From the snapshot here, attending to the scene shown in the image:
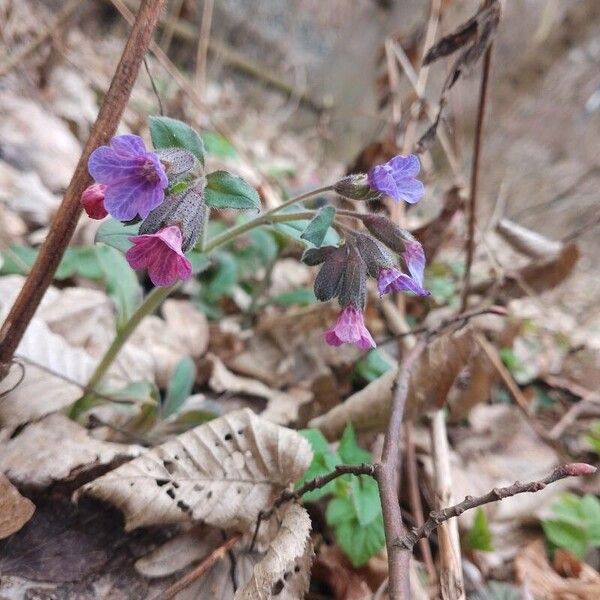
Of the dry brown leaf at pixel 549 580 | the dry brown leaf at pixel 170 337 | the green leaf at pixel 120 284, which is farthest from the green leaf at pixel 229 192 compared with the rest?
the dry brown leaf at pixel 549 580

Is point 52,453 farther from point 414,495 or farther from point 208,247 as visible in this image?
point 414,495

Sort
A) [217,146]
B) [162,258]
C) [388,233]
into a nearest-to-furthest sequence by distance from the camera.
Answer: [162,258] → [388,233] → [217,146]

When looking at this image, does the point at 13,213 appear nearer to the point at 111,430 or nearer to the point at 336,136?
the point at 111,430

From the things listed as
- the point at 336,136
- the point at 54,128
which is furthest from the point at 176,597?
the point at 336,136

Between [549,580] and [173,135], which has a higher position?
[173,135]

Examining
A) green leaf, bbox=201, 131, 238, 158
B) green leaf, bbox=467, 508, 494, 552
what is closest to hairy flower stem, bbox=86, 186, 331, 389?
green leaf, bbox=467, 508, 494, 552

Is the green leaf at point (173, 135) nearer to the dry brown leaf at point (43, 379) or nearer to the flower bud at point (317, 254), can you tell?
the flower bud at point (317, 254)

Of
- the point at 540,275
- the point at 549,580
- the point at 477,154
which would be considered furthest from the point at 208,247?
the point at 540,275
